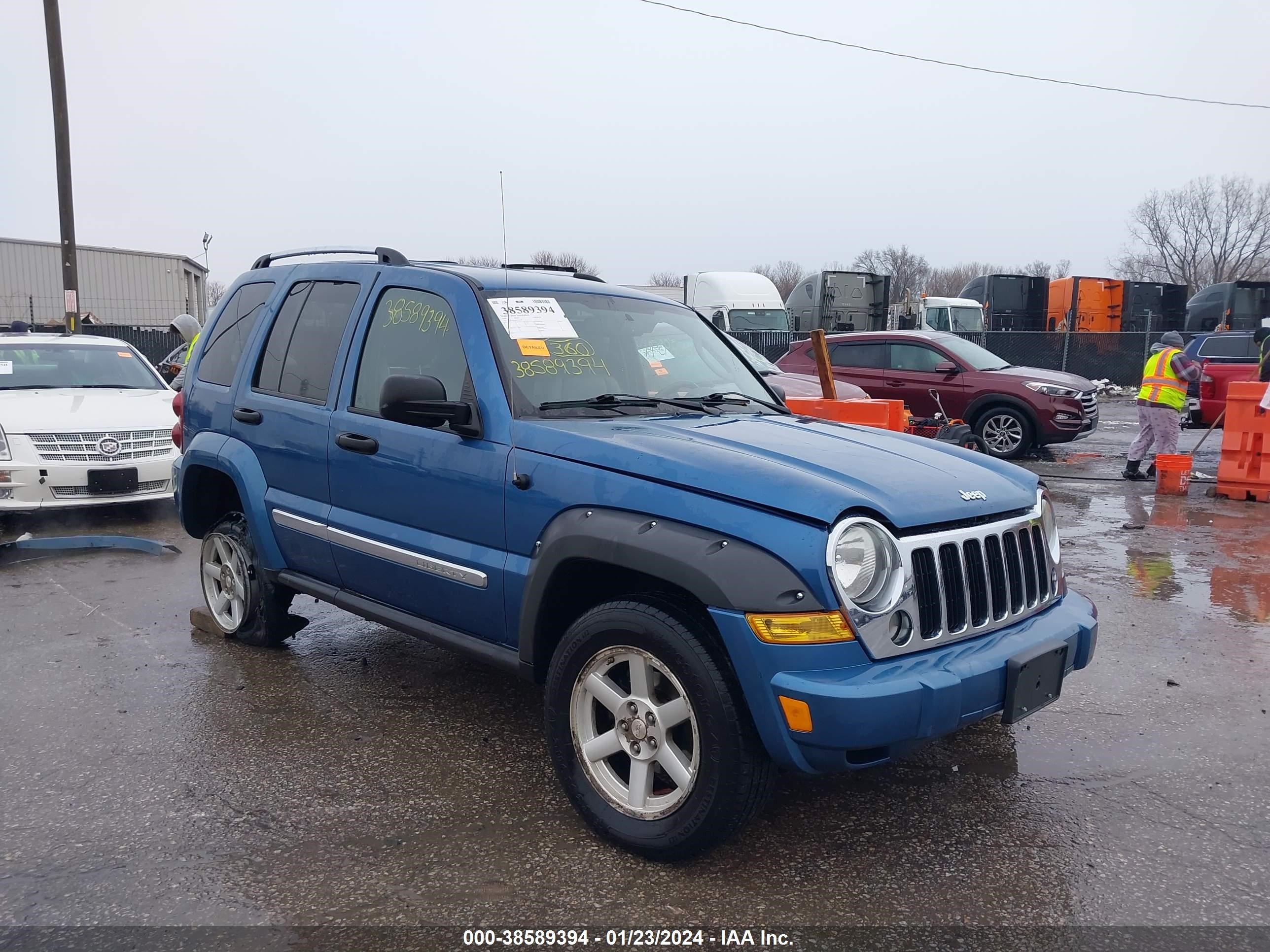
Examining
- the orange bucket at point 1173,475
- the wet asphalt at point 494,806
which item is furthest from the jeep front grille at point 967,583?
the orange bucket at point 1173,475

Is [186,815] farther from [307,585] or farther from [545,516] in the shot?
[545,516]

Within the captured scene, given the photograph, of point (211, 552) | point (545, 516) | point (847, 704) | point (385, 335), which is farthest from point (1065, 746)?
point (211, 552)

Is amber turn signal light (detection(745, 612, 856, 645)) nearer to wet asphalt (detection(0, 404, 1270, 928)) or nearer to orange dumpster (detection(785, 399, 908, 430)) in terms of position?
wet asphalt (detection(0, 404, 1270, 928))

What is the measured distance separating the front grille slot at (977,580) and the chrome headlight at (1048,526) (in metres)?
0.53

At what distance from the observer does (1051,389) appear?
13.1 meters

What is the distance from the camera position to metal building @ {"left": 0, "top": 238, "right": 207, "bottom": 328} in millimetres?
32469

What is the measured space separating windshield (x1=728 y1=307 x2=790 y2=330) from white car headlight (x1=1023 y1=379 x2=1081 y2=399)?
10.5 meters

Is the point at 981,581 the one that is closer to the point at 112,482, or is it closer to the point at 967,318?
the point at 112,482

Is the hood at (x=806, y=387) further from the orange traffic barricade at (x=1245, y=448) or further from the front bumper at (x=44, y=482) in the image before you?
the front bumper at (x=44, y=482)

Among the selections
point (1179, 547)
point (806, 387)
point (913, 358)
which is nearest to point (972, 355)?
point (913, 358)

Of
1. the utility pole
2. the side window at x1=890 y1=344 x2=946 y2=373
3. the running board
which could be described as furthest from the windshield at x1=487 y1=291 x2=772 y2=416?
the utility pole

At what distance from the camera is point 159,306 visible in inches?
1425

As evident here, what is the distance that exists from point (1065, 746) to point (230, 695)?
12.1 feet

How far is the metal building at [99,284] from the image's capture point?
3247cm
